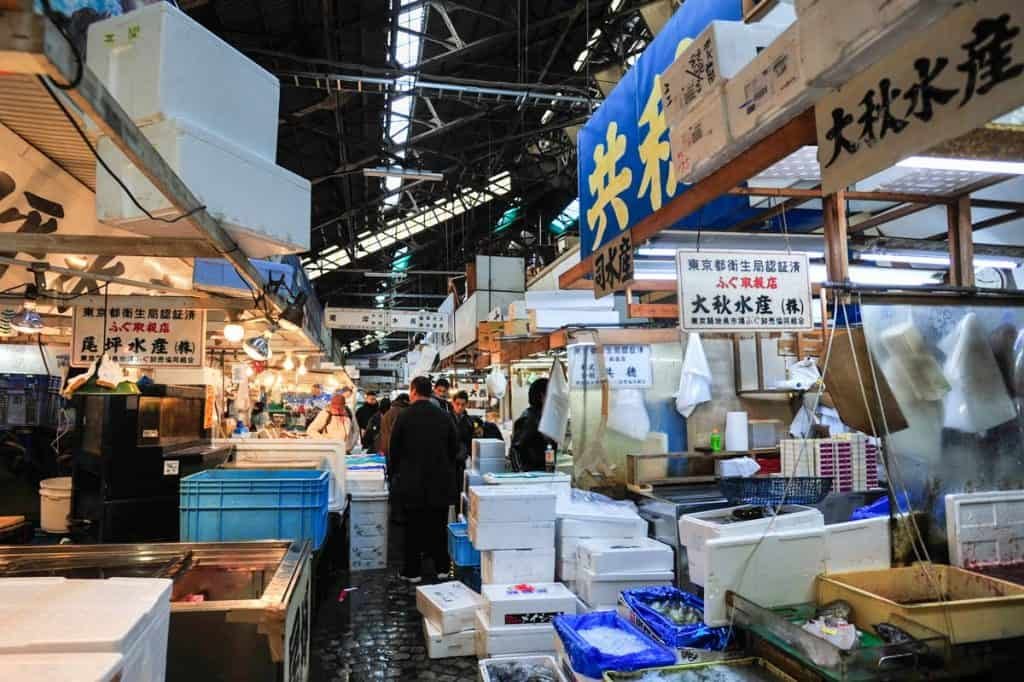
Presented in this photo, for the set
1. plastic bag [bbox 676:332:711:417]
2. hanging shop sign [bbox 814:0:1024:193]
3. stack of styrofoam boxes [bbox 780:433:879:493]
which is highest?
hanging shop sign [bbox 814:0:1024:193]

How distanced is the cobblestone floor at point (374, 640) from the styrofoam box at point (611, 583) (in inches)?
41.5

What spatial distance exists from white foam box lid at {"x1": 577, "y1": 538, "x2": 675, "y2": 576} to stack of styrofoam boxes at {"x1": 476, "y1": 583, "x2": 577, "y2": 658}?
1.01 ft

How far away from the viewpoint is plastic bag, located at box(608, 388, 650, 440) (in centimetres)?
761

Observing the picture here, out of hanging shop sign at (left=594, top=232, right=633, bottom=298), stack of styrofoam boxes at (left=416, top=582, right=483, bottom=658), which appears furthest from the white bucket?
hanging shop sign at (left=594, top=232, right=633, bottom=298)

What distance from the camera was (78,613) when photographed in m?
1.54

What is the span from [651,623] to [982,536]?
2026 mm

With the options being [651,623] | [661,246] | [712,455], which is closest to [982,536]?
[651,623]

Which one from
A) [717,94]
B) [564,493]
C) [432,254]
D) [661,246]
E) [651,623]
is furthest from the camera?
[432,254]

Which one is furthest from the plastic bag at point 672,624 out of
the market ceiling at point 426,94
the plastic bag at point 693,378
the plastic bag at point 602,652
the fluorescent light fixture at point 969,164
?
the market ceiling at point 426,94

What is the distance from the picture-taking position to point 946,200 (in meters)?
4.00

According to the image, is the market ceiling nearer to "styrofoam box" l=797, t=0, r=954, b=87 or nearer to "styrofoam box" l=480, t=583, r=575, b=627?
"styrofoam box" l=797, t=0, r=954, b=87

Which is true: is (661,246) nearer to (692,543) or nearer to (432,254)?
(692,543)

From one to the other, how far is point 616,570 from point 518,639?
0.88 m

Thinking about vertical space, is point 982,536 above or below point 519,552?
above
